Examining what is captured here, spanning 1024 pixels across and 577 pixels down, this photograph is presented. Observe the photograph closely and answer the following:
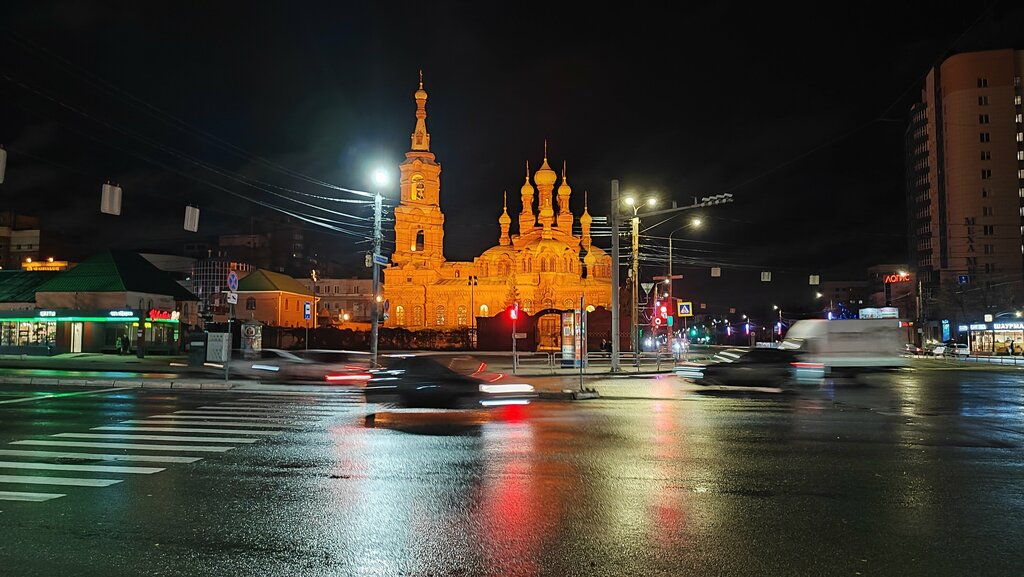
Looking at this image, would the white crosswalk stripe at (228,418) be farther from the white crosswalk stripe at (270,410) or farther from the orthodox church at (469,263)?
the orthodox church at (469,263)

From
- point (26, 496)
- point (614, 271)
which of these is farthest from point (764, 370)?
point (26, 496)

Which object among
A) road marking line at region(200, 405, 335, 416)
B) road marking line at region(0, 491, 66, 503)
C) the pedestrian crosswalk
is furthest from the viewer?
road marking line at region(200, 405, 335, 416)

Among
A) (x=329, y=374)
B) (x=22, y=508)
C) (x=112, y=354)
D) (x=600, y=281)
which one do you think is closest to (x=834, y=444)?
(x=22, y=508)

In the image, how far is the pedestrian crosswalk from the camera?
7992 millimetres

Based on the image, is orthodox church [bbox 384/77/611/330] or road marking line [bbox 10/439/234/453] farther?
orthodox church [bbox 384/77/611/330]

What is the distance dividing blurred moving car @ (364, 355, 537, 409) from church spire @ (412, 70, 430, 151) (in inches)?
2845

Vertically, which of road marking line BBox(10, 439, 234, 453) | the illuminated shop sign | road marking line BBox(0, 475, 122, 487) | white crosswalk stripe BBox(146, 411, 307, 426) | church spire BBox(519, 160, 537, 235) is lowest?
white crosswalk stripe BBox(146, 411, 307, 426)

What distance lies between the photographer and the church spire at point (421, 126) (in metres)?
84.4

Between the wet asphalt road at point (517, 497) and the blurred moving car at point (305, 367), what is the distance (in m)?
8.17

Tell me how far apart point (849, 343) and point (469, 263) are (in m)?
66.1

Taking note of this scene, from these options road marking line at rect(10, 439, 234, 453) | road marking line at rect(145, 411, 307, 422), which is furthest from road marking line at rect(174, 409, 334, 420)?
road marking line at rect(10, 439, 234, 453)

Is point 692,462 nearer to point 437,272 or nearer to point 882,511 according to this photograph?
point 882,511

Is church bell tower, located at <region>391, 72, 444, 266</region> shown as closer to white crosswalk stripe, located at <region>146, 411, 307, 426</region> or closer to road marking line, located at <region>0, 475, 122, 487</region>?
white crosswalk stripe, located at <region>146, 411, 307, 426</region>

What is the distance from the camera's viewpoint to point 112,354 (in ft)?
132
